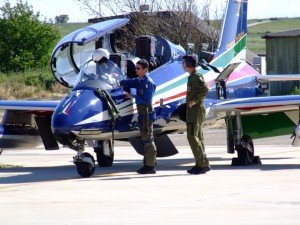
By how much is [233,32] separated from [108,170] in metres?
4.84

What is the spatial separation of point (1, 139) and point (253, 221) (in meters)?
9.32

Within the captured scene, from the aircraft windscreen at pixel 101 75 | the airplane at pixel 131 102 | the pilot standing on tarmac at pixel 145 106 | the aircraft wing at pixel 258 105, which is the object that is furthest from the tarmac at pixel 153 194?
the aircraft windscreen at pixel 101 75

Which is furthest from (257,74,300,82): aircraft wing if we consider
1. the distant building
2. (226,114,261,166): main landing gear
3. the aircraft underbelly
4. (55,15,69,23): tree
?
(55,15,69,23): tree

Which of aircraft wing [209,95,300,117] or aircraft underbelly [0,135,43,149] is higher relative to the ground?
aircraft wing [209,95,300,117]

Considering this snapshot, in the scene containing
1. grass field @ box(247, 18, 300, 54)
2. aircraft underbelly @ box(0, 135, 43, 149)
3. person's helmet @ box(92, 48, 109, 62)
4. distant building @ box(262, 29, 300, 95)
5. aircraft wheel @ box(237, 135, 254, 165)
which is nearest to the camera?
person's helmet @ box(92, 48, 109, 62)

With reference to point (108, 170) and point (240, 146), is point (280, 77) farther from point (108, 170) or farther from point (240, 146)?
point (108, 170)

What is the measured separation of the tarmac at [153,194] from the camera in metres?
10.6

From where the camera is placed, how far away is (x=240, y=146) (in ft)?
59.4

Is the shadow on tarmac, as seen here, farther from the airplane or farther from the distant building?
the distant building

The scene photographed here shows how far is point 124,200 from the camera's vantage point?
12.3m

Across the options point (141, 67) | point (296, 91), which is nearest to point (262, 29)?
point (296, 91)

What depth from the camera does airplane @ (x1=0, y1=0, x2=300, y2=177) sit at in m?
15.5

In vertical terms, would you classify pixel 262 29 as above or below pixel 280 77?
below

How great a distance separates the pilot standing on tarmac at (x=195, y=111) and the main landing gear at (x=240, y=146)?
7.75 ft
